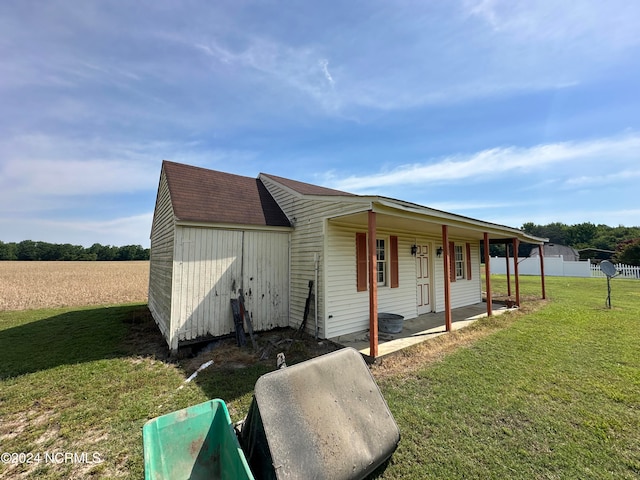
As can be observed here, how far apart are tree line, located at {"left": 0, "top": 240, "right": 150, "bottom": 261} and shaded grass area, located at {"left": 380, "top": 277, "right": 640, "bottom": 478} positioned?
225ft

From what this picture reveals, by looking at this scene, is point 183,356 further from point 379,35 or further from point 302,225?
point 379,35

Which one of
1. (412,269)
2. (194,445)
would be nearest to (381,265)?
(412,269)

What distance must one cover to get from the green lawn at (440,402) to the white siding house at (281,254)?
4.69ft

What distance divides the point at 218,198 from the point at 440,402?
21.1 feet

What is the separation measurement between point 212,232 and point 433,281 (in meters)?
7.05

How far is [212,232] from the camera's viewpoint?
6.12 m

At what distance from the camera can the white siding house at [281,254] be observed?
18.6ft

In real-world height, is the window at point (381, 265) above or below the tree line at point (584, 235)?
below

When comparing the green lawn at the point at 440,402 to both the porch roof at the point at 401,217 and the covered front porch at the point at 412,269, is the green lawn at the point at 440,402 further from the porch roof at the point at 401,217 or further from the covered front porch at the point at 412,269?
the porch roof at the point at 401,217

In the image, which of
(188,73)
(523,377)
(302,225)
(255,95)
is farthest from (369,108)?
(523,377)

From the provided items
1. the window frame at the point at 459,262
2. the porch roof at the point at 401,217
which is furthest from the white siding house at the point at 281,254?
the window frame at the point at 459,262

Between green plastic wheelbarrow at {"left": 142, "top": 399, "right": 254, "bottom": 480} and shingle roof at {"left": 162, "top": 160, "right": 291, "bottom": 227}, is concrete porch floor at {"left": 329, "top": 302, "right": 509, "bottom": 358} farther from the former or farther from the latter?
shingle roof at {"left": 162, "top": 160, "right": 291, "bottom": 227}

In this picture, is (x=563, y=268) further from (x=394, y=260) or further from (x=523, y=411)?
(x=523, y=411)

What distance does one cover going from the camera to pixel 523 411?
128 inches
